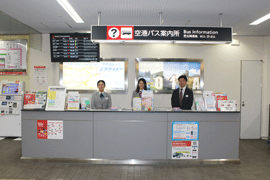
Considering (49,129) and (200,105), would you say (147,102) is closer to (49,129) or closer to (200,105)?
(200,105)

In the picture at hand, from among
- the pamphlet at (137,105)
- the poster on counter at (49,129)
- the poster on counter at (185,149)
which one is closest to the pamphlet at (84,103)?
the poster on counter at (49,129)

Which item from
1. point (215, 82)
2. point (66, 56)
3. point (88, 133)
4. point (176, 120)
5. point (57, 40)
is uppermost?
point (57, 40)

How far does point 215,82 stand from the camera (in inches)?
251

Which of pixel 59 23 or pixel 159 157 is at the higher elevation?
pixel 59 23

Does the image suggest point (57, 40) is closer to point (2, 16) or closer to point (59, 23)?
point (59, 23)

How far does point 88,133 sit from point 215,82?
4.23 m

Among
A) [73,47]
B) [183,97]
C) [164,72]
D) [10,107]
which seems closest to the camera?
[183,97]

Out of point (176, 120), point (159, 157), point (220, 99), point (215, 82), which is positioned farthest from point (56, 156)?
point (215, 82)

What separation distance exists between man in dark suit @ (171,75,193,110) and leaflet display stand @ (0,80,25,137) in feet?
14.7

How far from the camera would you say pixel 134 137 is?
162 inches

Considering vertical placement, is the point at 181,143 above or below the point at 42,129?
below

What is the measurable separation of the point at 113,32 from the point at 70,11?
1.09 meters

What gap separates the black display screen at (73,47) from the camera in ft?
19.0

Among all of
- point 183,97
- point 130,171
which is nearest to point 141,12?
point 183,97
